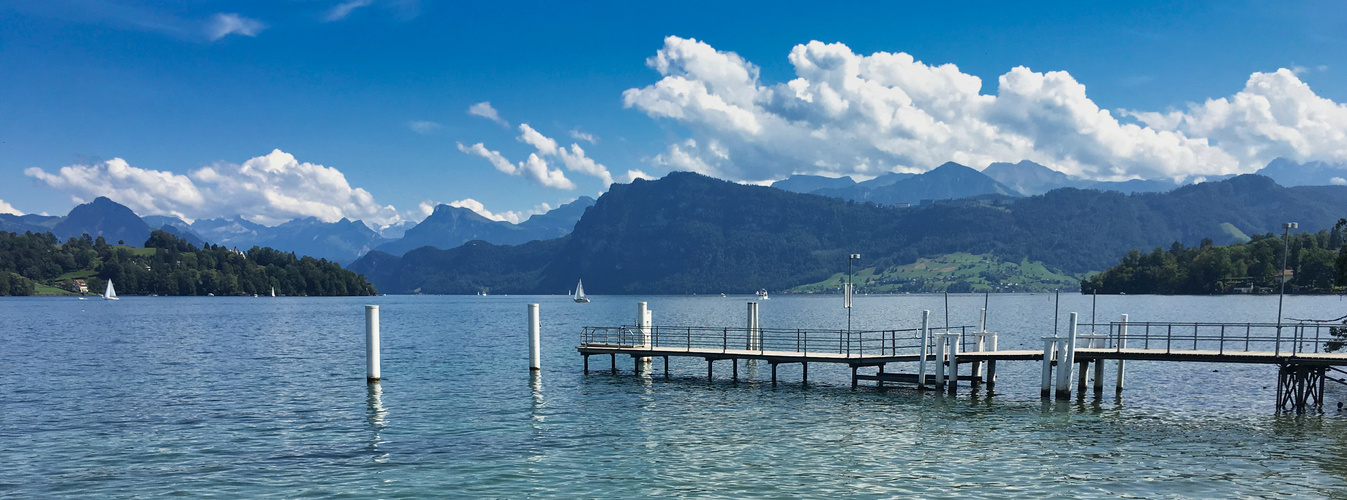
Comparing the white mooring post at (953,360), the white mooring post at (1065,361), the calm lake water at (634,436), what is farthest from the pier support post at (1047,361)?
the white mooring post at (953,360)

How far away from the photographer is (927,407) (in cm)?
3469

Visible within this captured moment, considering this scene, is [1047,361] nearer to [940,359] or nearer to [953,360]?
[953,360]

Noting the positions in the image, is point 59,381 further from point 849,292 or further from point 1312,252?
point 1312,252

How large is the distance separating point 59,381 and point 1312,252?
22341 centimetres

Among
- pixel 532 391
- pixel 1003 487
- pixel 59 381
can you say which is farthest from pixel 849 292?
pixel 59 381

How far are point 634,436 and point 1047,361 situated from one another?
1836cm

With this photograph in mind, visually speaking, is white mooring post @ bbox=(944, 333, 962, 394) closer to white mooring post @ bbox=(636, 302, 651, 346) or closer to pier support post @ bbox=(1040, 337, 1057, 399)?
pier support post @ bbox=(1040, 337, 1057, 399)

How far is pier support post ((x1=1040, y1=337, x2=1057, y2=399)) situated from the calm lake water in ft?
3.64

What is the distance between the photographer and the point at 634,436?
28219 mm

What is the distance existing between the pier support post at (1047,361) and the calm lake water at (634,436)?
1.11 metres

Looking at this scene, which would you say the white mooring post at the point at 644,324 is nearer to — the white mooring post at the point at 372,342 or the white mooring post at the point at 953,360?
the white mooring post at the point at 372,342

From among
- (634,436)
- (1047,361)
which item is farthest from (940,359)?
(634,436)

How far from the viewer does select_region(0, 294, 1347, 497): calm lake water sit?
21.6 meters

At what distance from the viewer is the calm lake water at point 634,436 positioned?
21.6 meters
